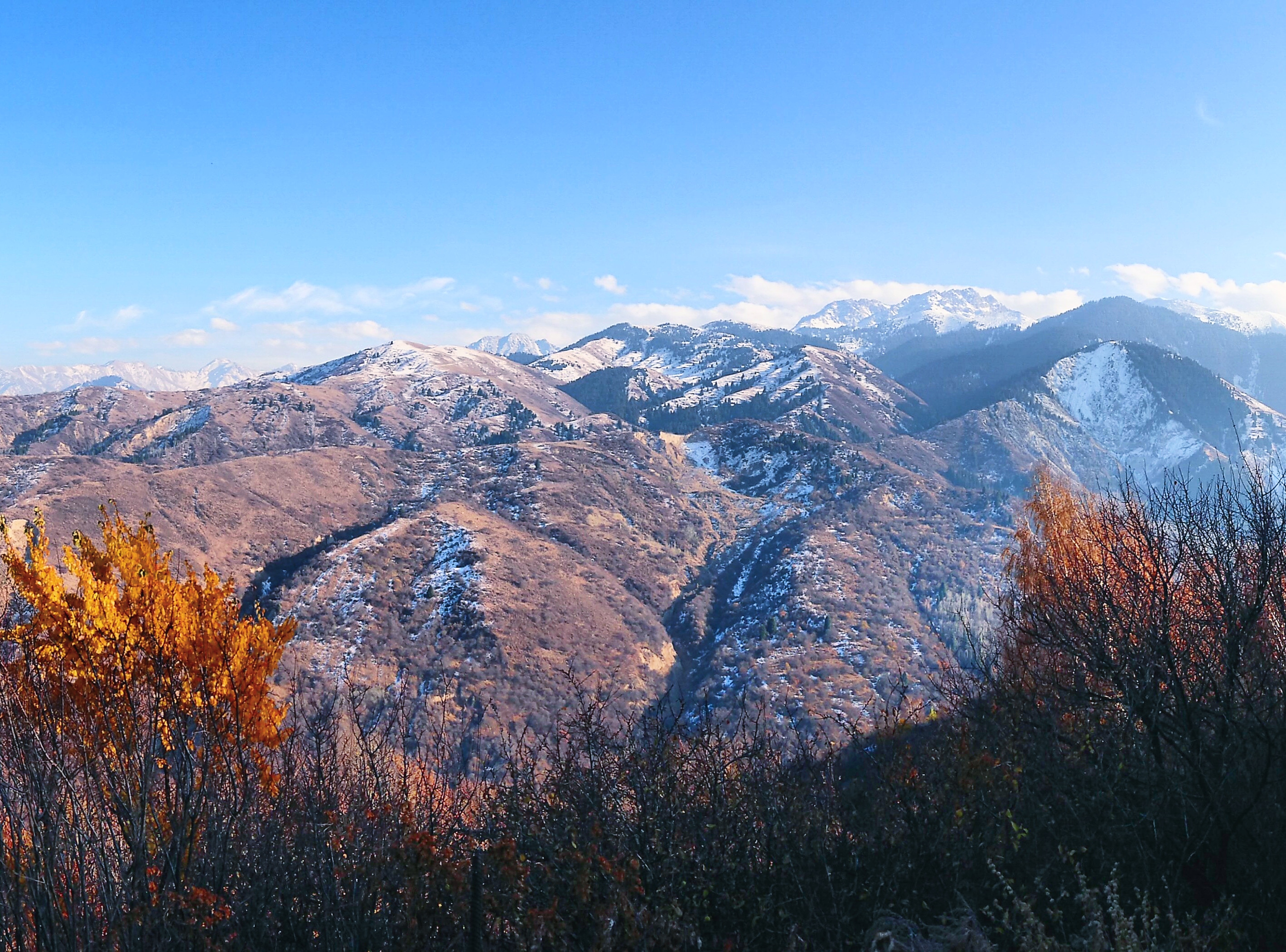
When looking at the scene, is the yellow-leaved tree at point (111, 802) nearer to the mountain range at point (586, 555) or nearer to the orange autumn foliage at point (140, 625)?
the orange autumn foliage at point (140, 625)

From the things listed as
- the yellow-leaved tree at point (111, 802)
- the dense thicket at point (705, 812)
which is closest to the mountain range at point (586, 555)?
the yellow-leaved tree at point (111, 802)

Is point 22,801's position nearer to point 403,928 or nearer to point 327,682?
point 403,928

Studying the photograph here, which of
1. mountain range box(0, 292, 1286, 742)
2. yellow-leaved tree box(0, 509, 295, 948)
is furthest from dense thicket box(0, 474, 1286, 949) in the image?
mountain range box(0, 292, 1286, 742)

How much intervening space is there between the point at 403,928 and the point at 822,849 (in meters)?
4.63

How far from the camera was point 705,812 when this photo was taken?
876 centimetres

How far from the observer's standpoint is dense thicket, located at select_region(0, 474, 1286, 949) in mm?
5781

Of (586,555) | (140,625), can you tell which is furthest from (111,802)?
(586,555)

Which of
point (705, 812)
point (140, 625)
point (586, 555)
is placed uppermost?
point (140, 625)

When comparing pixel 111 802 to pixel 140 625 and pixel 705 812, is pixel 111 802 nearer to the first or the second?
pixel 705 812

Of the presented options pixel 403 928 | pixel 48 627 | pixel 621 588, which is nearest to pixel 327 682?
pixel 621 588

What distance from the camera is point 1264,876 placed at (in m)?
7.46

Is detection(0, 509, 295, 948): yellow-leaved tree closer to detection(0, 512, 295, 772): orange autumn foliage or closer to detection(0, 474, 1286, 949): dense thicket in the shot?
detection(0, 474, 1286, 949): dense thicket

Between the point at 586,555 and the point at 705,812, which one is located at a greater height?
the point at 705,812

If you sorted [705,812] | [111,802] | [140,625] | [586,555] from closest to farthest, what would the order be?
[111,802] < [705,812] < [140,625] < [586,555]
